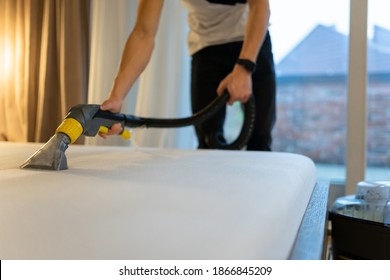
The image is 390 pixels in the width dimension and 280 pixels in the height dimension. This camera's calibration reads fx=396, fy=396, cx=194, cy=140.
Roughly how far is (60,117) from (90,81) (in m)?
0.31

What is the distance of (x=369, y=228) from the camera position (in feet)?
3.07

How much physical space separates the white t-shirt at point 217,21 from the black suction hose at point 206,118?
1.02 ft

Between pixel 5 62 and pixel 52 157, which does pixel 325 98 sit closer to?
pixel 52 157

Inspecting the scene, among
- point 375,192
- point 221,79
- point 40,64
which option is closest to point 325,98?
point 221,79

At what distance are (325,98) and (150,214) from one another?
199cm

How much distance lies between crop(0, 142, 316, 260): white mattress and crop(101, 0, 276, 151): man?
64 cm

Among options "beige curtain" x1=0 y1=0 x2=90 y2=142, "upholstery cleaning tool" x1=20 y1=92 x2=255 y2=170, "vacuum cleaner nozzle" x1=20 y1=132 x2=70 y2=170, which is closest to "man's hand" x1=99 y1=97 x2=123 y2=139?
"upholstery cleaning tool" x1=20 y1=92 x2=255 y2=170

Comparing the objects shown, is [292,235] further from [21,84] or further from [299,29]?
[21,84]

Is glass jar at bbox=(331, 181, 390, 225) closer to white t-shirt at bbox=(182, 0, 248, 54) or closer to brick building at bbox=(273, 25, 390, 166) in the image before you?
white t-shirt at bbox=(182, 0, 248, 54)

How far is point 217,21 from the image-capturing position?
5.16 feet

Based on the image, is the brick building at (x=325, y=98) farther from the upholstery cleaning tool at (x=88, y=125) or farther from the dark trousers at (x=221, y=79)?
the upholstery cleaning tool at (x=88, y=125)

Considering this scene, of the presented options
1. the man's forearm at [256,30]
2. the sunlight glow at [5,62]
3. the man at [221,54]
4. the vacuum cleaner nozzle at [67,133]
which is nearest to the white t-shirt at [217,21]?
the man at [221,54]

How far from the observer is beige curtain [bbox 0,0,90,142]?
8.00 ft
